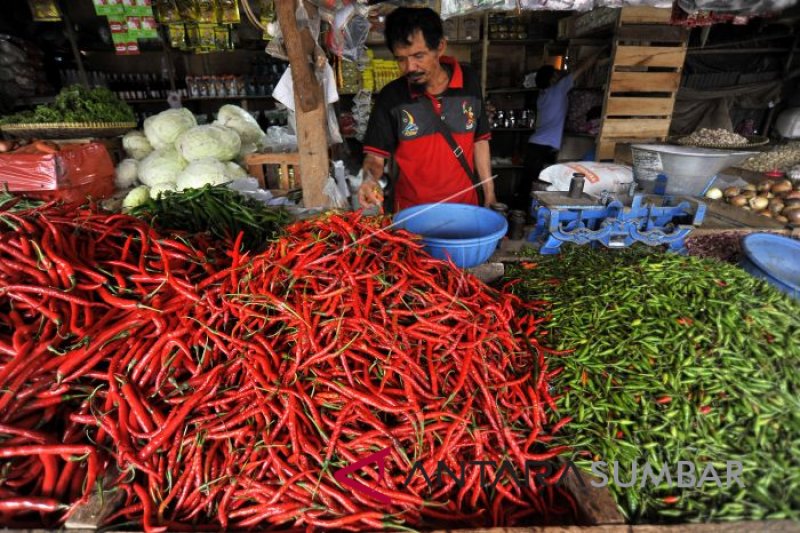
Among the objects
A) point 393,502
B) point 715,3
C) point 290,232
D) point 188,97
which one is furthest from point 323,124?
point 188,97

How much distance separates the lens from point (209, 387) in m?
1.27

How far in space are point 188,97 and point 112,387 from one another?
256 inches

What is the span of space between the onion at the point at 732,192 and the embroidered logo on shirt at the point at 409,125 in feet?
9.48

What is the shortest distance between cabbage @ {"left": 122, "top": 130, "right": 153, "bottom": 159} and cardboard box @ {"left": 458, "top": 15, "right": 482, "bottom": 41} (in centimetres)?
467

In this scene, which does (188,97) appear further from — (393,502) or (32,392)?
(393,502)

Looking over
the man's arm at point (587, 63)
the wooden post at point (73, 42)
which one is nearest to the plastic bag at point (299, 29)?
the man's arm at point (587, 63)

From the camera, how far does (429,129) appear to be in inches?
116

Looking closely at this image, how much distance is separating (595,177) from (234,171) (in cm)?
311

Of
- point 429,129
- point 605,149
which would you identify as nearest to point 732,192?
point 605,149

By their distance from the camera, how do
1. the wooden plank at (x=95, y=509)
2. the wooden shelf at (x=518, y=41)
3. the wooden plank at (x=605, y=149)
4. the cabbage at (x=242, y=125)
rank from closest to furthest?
the wooden plank at (x=95, y=509), the cabbage at (x=242, y=125), the wooden plank at (x=605, y=149), the wooden shelf at (x=518, y=41)

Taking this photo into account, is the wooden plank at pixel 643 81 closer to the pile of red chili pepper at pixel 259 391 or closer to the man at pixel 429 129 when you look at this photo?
the man at pixel 429 129

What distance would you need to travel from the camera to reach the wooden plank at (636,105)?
15.5 ft

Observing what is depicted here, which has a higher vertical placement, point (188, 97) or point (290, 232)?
point (188, 97)

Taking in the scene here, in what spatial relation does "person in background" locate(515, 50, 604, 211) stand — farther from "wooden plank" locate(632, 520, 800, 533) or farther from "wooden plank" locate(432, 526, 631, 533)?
"wooden plank" locate(432, 526, 631, 533)
